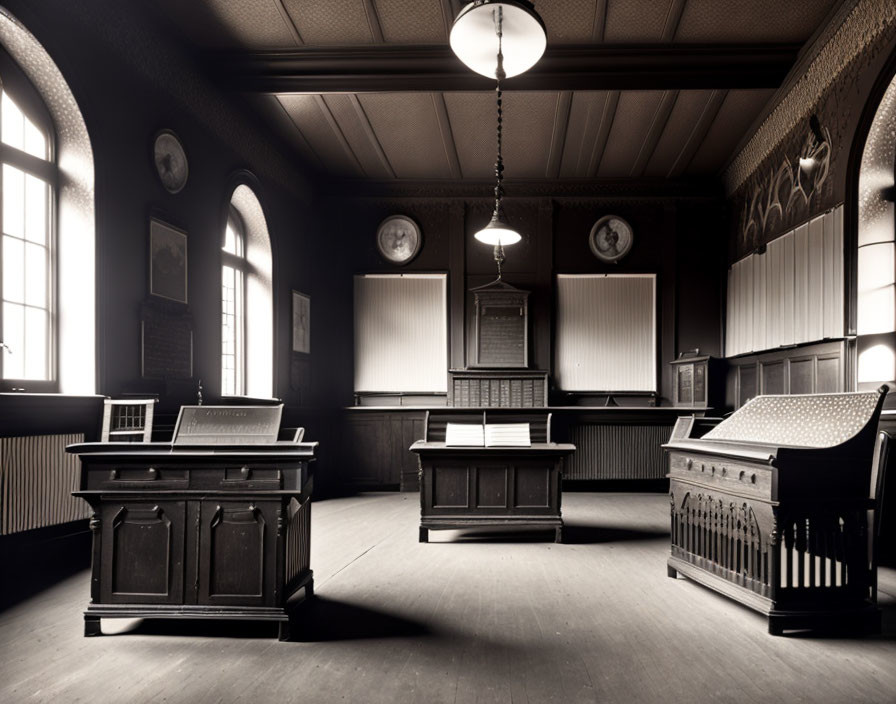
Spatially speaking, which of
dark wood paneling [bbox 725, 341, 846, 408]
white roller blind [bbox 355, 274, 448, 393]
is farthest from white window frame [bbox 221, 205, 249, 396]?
dark wood paneling [bbox 725, 341, 846, 408]

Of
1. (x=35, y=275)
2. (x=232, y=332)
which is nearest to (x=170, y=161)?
(x=35, y=275)

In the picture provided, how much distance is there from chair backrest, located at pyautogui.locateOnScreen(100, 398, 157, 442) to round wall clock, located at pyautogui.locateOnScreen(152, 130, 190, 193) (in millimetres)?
2095

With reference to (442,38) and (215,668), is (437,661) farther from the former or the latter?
(442,38)

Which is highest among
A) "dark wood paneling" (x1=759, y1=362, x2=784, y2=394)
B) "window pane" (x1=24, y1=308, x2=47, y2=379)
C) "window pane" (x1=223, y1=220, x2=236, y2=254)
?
"window pane" (x1=223, y1=220, x2=236, y2=254)

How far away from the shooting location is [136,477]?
321 cm

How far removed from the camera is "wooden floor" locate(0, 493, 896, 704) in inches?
99.0

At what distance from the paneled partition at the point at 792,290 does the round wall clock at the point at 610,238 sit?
160 cm

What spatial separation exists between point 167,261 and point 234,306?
2.02m

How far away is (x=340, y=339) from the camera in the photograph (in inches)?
374

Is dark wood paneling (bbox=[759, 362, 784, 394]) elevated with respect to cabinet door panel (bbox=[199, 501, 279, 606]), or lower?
elevated

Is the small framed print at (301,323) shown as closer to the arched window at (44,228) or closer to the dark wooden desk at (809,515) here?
the arched window at (44,228)

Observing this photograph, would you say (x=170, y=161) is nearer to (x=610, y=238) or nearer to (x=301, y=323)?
(x=301, y=323)

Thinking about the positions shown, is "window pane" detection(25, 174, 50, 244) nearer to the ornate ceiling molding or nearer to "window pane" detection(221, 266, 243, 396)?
"window pane" detection(221, 266, 243, 396)

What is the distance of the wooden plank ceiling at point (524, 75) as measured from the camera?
547cm
